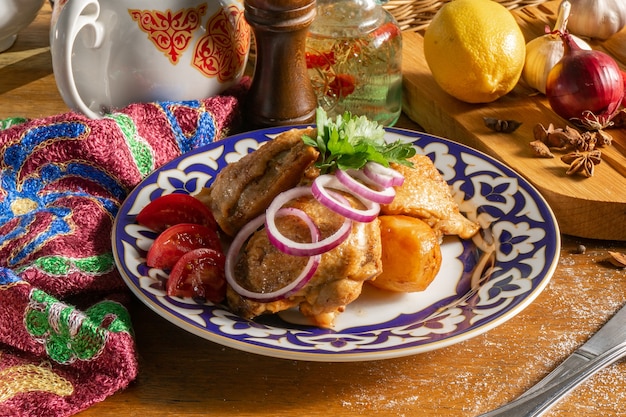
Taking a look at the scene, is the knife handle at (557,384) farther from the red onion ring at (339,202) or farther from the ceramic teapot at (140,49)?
the ceramic teapot at (140,49)

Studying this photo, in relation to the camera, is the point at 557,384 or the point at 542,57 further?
the point at 542,57

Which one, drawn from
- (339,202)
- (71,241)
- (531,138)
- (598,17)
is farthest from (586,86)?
(71,241)

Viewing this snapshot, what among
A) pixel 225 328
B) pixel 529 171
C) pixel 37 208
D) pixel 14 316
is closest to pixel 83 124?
pixel 37 208

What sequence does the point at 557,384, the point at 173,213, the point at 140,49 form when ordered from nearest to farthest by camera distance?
the point at 557,384
the point at 173,213
the point at 140,49

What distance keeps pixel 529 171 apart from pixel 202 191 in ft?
2.68

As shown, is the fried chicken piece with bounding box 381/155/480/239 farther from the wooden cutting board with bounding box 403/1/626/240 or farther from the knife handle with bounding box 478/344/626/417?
the knife handle with bounding box 478/344/626/417

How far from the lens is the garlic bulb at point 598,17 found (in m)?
2.81

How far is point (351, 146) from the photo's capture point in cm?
170

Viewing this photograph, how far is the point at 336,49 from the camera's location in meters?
2.32

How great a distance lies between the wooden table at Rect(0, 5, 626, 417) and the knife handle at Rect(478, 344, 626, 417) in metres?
0.03

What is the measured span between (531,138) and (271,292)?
103 centimetres

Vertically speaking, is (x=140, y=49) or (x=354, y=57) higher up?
(x=140, y=49)

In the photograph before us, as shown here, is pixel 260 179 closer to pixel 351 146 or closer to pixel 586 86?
pixel 351 146

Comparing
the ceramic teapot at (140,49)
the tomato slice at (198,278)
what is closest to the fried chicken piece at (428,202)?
the tomato slice at (198,278)
